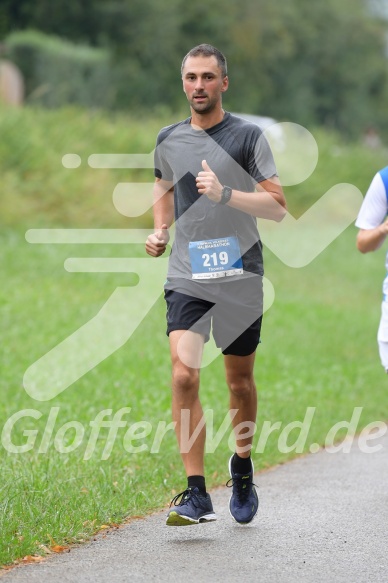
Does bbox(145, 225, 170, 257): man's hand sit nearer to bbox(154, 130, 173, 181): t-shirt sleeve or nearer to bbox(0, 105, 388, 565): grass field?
bbox(154, 130, 173, 181): t-shirt sleeve

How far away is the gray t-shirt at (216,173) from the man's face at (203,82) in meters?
0.13

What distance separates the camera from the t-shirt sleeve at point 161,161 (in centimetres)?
646

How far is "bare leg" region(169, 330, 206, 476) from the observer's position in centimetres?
620

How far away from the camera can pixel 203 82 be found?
20.7 feet

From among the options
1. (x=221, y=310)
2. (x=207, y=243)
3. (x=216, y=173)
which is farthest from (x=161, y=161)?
(x=221, y=310)

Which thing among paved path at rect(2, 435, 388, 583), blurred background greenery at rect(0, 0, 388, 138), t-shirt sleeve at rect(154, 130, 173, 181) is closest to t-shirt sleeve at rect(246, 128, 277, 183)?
t-shirt sleeve at rect(154, 130, 173, 181)

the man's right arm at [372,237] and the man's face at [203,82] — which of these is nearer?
the man's face at [203,82]

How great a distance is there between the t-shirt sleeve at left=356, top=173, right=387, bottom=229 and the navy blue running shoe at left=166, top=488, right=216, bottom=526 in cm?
169

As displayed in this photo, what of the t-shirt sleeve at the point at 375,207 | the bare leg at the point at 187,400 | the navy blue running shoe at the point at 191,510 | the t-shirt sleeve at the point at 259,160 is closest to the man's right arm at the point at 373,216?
the t-shirt sleeve at the point at 375,207

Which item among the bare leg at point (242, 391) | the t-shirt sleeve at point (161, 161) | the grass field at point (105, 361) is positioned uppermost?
the t-shirt sleeve at point (161, 161)

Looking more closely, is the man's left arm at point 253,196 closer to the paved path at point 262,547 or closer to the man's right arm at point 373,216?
the man's right arm at point 373,216

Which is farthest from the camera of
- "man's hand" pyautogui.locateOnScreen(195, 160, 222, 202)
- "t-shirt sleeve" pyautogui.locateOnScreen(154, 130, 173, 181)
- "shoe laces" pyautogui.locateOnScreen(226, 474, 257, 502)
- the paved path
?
"shoe laces" pyautogui.locateOnScreen(226, 474, 257, 502)

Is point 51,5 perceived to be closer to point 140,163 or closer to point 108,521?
point 140,163

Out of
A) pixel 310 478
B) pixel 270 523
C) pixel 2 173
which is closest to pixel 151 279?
pixel 2 173
